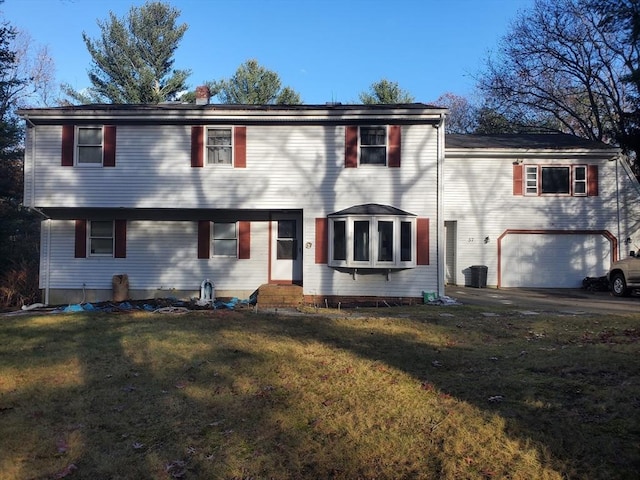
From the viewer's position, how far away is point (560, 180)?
60.8 ft

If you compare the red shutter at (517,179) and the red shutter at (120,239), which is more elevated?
the red shutter at (517,179)

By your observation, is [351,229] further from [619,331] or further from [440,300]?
[619,331]

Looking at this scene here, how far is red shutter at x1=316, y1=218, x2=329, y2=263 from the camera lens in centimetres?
1391

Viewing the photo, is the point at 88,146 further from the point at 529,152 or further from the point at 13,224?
the point at 529,152

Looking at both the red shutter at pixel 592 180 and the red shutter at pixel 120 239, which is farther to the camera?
the red shutter at pixel 592 180

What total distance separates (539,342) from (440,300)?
5.60m

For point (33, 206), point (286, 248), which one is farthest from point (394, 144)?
point (33, 206)

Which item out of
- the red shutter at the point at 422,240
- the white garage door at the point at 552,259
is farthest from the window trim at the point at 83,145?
the white garage door at the point at 552,259

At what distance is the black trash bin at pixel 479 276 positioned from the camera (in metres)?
18.2

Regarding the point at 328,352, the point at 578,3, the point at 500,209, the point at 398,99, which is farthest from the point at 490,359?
the point at 398,99

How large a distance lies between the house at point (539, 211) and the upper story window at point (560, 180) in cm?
3

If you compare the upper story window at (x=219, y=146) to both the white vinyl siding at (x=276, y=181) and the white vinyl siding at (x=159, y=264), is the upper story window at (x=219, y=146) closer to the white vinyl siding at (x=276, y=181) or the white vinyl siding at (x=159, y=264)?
the white vinyl siding at (x=276, y=181)

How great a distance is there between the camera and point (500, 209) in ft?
61.2

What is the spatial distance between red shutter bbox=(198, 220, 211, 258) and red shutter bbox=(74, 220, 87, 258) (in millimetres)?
3540
